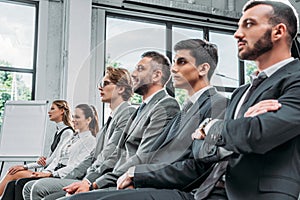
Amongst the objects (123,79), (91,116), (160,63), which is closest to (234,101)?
(160,63)

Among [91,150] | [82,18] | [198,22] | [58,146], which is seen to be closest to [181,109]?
[91,150]

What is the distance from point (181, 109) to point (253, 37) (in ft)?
1.93

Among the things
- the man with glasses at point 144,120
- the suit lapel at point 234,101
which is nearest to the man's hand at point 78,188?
the man with glasses at point 144,120

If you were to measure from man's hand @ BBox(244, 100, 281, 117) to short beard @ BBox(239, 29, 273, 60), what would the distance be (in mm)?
224

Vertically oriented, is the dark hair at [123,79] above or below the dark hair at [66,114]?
above

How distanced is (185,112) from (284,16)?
0.59 m

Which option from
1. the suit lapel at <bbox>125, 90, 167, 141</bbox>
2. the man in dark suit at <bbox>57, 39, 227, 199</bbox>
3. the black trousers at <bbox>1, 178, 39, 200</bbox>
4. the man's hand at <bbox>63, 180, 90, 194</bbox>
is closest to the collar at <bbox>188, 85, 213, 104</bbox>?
the man in dark suit at <bbox>57, 39, 227, 199</bbox>

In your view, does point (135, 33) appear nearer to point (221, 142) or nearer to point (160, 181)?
point (160, 181)

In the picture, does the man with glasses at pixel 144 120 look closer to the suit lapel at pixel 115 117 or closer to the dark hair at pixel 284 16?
the suit lapel at pixel 115 117

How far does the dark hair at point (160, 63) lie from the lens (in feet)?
7.00

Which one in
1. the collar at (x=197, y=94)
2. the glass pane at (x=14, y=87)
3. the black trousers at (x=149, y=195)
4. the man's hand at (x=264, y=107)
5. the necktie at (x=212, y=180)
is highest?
the glass pane at (x=14, y=87)

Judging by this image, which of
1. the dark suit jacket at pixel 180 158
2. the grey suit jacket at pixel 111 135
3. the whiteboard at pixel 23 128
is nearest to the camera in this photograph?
the dark suit jacket at pixel 180 158

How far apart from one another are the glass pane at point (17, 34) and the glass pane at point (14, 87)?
0.48ft

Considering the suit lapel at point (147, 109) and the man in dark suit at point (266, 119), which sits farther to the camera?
the suit lapel at point (147, 109)
